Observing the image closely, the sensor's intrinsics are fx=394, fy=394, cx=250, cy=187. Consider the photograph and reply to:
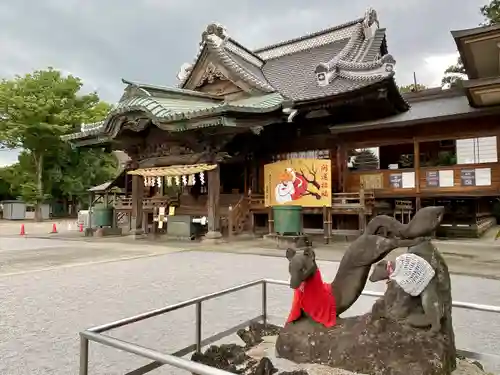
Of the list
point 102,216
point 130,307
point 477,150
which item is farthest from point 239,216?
point 130,307

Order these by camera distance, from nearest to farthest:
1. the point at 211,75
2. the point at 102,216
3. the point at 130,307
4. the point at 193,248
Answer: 1. the point at 130,307
2. the point at 193,248
3. the point at 211,75
4. the point at 102,216

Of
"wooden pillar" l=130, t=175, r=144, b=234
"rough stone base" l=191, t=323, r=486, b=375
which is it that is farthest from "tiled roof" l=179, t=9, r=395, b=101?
"rough stone base" l=191, t=323, r=486, b=375

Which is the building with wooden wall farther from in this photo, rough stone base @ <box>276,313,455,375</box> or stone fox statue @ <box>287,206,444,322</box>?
rough stone base @ <box>276,313,455,375</box>

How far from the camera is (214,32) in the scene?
18.8 meters

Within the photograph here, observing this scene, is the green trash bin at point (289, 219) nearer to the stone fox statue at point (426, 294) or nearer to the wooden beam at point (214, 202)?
the wooden beam at point (214, 202)

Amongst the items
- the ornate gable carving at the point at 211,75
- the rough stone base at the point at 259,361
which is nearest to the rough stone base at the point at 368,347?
the rough stone base at the point at 259,361

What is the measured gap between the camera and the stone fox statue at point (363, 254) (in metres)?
2.83

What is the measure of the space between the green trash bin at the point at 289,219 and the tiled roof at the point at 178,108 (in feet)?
12.0

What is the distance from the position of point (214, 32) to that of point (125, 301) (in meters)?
15.6

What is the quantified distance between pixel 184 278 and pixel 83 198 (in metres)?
32.4

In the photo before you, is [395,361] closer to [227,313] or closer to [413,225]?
[413,225]

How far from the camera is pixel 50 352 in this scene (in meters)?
4.11

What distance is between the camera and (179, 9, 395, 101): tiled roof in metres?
16.5

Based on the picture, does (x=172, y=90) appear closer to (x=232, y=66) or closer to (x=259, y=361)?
(x=232, y=66)
